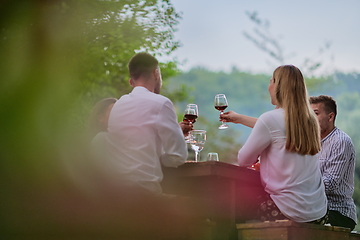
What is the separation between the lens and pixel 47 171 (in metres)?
2.37

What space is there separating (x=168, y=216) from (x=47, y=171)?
0.90 m

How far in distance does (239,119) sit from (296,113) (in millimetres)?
625

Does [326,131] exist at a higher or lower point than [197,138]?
higher

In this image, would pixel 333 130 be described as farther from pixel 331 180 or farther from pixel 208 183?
pixel 208 183

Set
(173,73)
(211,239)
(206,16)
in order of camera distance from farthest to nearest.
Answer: (206,16)
(173,73)
(211,239)

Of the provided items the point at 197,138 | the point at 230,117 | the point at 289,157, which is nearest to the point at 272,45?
the point at 230,117

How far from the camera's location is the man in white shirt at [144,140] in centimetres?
325

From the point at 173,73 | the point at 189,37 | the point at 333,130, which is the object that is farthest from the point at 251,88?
the point at 333,130

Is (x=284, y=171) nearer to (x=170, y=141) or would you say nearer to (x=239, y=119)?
(x=239, y=119)

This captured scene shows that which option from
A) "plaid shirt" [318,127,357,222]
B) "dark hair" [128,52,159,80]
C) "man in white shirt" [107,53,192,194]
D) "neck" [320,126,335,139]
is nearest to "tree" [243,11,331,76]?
"neck" [320,126,335,139]

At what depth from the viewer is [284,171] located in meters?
3.27

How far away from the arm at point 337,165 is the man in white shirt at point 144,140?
4.78 feet

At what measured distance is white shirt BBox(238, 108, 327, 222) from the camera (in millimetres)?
3252

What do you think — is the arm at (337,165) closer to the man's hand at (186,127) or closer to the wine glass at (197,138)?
the wine glass at (197,138)
